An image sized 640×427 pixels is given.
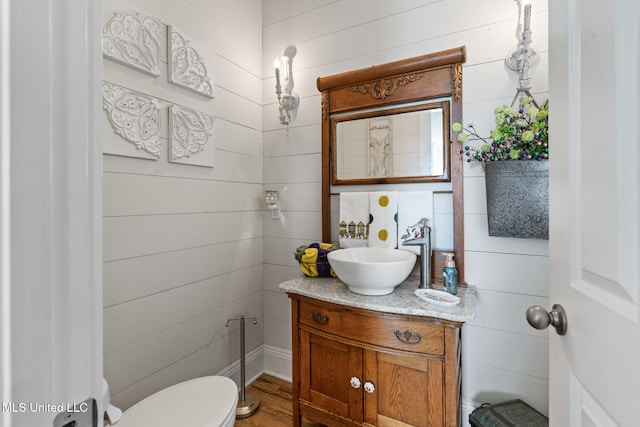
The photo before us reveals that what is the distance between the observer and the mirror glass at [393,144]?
1594 mm

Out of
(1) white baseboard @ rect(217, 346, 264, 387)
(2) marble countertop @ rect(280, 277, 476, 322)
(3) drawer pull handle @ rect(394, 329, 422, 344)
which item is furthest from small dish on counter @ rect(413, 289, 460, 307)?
(1) white baseboard @ rect(217, 346, 264, 387)

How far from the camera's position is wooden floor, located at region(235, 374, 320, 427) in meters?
1.66

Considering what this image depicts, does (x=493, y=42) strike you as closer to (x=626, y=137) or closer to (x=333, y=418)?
(x=626, y=137)

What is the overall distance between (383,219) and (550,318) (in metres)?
1.08

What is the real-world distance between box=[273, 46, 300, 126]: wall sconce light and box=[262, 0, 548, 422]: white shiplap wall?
5cm

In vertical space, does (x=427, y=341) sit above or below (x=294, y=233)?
below

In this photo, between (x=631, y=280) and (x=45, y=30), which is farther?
(x=631, y=280)

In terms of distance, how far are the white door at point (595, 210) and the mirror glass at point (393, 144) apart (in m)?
0.91

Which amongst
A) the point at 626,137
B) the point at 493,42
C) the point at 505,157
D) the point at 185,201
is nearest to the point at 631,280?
the point at 626,137

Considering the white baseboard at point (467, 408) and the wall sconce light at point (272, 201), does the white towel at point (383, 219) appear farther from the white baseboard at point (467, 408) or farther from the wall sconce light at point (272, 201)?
the white baseboard at point (467, 408)

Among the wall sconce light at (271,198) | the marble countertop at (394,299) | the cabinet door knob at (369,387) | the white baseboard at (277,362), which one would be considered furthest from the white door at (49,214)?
the white baseboard at (277,362)

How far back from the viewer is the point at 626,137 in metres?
0.44

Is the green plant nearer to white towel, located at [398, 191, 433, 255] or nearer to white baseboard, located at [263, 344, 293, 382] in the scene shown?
white towel, located at [398, 191, 433, 255]

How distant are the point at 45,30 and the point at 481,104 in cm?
165
